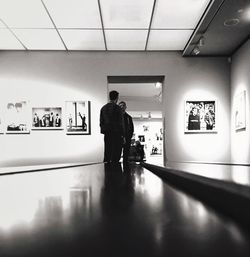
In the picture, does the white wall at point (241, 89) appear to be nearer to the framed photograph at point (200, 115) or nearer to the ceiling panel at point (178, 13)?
the framed photograph at point (200, 115)

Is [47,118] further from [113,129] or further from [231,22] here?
[231,22]

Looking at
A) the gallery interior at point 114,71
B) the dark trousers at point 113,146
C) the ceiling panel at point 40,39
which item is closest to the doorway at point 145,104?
the gallery interior at point 114,71

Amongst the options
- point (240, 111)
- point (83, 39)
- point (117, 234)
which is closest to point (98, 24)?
point (83, 39)

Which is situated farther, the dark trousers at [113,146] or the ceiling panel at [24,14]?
the ceiling panel at [24,14]

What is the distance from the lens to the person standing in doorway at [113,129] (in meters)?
4.04

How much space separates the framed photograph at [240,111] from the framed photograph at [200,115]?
18.1 inches

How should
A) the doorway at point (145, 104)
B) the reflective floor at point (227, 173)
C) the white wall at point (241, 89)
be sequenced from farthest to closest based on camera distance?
the doorway at point (145, 104) → the white wall at point (241, 89) → the reflective floor at point (227, 173)

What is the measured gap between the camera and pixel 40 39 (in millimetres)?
5406

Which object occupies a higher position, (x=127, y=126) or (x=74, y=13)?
(x=74, y=13)

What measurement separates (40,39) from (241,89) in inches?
131

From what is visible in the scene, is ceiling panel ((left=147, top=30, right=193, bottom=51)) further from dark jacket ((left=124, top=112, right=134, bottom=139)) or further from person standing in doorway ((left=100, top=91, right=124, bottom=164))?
person standing in doorway ((left=100, top=91, right=124, bottom=164))

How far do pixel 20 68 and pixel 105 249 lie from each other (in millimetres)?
6140

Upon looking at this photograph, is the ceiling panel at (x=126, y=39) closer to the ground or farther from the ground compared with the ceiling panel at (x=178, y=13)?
closer to the ground

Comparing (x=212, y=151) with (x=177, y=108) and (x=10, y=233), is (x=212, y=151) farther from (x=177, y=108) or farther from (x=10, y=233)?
(x=10, y=233)
